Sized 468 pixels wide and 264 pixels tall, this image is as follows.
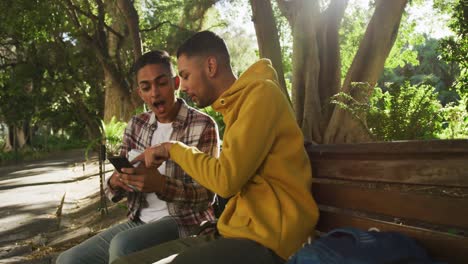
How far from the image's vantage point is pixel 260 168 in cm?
211

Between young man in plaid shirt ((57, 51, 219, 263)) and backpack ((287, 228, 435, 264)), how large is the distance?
44.4 inches

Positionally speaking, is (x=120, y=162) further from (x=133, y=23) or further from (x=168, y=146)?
(x=133, y=23)

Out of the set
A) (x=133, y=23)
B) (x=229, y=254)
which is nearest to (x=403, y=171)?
(x=229, y=254)

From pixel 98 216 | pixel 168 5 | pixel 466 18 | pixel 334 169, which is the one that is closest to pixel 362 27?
pixel 168 5

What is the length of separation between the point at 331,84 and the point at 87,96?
24283 mm

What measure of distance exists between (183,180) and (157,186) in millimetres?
443

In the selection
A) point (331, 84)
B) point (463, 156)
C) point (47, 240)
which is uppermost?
point (331, 84)

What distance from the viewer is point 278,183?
2.10m

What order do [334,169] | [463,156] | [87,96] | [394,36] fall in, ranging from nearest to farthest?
[463,156] → [334,169] → [394,36] → [87,96]

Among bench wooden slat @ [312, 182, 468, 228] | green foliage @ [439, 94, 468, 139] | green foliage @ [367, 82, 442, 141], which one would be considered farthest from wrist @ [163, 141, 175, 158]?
green foliage @ [439, 94, 468, 139]

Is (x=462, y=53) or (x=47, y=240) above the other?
(x=462, y=53)

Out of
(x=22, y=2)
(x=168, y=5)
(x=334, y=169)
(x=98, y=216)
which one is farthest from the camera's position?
(x=168, y=5)

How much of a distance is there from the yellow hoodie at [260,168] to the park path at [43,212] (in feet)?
12.4

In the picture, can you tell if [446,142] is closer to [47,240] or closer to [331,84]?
[47,240]
